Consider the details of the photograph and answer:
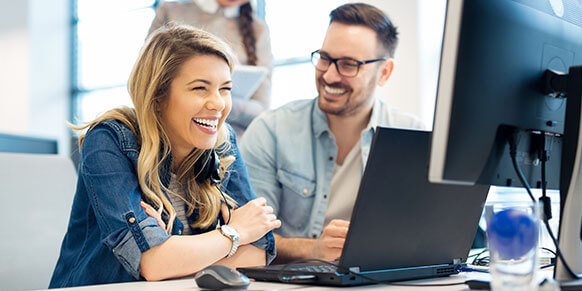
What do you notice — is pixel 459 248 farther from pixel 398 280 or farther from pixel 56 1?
pixel 56 1

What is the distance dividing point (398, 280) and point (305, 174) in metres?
0.82

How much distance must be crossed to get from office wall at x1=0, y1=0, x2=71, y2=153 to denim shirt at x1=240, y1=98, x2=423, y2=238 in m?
3.83


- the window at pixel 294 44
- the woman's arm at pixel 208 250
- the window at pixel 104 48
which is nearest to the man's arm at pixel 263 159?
the woman's arm at pixel 208 250

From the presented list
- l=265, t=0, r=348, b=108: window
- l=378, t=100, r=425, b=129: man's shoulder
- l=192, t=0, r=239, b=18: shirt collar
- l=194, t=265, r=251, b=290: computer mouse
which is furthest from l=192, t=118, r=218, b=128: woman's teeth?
l=265, t=0, r=348, b=108: window

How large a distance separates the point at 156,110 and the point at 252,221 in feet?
1.19

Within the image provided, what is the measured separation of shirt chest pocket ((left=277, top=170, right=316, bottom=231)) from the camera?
170 cm

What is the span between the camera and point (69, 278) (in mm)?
1186

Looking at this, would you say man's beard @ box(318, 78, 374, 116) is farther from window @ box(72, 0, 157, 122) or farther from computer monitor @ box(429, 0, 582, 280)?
window @ box(72, 0, 157, 122)

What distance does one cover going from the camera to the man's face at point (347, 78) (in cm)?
181

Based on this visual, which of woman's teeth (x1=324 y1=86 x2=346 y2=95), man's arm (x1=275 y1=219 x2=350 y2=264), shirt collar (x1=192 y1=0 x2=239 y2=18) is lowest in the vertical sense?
man's arm (x1=275 y1=219 x2=350 y2=264)

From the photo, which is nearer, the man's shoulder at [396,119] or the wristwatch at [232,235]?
the wristwatch at [232,235]

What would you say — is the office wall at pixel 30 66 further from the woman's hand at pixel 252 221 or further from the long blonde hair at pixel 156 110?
the woman's hand at pixel 252 221

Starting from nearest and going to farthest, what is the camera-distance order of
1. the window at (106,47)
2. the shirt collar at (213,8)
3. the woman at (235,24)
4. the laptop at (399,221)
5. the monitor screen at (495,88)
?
the monitor screen at (495,88)
the laptop at (399,221)
the woman at (235,24)
the shirt collar at (213,8)
the window at (106,47)

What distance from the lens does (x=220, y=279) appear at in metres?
0.80
